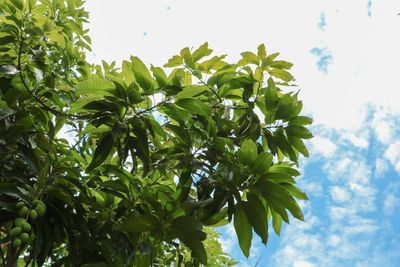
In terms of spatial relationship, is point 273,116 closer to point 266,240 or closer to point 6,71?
point 266,240

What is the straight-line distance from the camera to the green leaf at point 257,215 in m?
1.45

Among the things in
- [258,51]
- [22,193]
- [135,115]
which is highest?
[258,51]

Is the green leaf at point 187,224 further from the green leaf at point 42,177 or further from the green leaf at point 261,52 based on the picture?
the green leaf at point 261,52

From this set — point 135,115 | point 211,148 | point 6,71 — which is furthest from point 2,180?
point 211,148

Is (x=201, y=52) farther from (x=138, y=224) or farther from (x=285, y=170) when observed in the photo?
(x=138, y=224)

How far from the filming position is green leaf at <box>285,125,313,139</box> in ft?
5.83

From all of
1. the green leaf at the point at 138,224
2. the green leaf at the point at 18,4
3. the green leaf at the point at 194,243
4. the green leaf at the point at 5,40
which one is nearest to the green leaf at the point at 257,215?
the green leaf at the point at 194,243

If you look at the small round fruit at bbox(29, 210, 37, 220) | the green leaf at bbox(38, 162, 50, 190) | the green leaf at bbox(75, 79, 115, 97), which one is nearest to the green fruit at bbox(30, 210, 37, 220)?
the small round fruit at bbox(29, 210, 37, 220)

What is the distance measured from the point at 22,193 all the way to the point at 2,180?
0.27 m

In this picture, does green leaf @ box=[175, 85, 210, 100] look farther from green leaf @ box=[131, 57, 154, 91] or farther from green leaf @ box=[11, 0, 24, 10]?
green leaf @ box=[11, 0, 24, 10]

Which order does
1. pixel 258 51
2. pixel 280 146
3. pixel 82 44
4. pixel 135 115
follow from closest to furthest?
pixel 135 115 < pixel 280 146 < pixel 258 51 < pixel 82 44

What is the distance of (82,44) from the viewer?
3252mm

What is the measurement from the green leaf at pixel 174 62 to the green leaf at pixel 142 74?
39 cm

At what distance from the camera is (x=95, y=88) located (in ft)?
4.81
